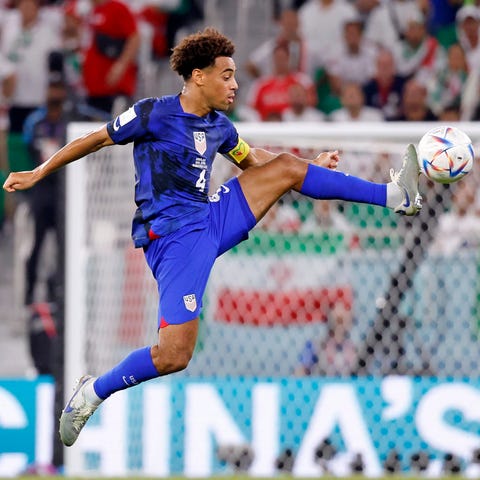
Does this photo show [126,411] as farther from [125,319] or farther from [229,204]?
[229,204]

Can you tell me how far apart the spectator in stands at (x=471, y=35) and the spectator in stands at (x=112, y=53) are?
9.97ft

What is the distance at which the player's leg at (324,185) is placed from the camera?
7.02 metres

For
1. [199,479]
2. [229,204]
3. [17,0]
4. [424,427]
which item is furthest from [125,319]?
[17,0]

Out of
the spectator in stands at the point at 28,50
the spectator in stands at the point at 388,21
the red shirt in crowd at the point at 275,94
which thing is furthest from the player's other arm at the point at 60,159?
the spectator in stands at the point at 28,50

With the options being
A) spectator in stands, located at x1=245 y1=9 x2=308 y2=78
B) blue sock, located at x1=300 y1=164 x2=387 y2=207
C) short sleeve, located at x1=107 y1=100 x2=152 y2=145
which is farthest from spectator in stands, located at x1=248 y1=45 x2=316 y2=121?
short sleeve, located at x1=107 y1=100 x2=152 y2=145

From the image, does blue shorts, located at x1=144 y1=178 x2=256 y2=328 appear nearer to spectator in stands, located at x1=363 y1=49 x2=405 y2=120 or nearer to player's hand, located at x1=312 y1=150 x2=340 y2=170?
player's hand, located at x1=312 y1=150 x2=340 y2=170

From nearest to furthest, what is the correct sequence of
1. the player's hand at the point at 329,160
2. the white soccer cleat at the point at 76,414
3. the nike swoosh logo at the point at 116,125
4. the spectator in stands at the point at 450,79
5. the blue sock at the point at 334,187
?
the nike swoosh logo at the point at 116,125
the blue sock at the point at 334,187
the white soccer cleat at the point at 76,414
the player's hand at the point at 329,160
the spectator in stands at the point at 450,79

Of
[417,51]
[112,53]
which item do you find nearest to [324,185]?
[417,51]

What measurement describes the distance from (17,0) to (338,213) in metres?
5.71

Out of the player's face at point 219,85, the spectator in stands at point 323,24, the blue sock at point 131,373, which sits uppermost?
the spectator in stands at point 323,24

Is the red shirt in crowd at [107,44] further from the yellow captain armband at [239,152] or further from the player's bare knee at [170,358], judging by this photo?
the player's bare knee at [170,358]

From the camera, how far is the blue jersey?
6922 millimetres

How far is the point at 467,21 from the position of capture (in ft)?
42.4

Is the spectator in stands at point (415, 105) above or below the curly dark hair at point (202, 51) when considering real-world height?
above
